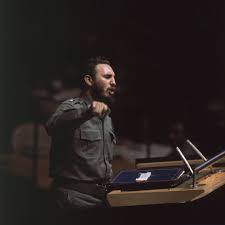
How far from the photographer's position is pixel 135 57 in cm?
556

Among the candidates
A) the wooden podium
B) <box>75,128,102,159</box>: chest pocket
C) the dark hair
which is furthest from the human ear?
the wooden podium

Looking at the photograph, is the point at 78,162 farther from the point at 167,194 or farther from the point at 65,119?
the point at 167,194

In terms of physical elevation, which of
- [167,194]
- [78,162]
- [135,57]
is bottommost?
[167,194]

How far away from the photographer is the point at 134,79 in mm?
5688

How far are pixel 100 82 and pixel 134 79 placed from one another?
119 inches

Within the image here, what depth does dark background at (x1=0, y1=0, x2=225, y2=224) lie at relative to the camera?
5.01 m

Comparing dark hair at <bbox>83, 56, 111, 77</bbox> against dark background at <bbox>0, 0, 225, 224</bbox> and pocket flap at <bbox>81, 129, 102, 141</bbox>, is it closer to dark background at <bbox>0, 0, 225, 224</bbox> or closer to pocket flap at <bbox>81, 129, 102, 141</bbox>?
pocket flap at <bbox>81, 129, 102, 141</bbox>

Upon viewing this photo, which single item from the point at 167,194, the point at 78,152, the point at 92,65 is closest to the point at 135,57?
the point at 92,65

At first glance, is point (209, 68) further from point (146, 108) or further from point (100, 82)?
point (100, 82)

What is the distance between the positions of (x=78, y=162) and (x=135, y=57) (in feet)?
9.91

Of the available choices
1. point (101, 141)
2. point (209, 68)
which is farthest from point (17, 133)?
point (101, 141)

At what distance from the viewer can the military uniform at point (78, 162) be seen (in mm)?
2592

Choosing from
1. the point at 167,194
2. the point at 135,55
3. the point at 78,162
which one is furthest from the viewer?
the point at 135,55

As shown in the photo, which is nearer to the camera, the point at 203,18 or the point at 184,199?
the point at 184,199
